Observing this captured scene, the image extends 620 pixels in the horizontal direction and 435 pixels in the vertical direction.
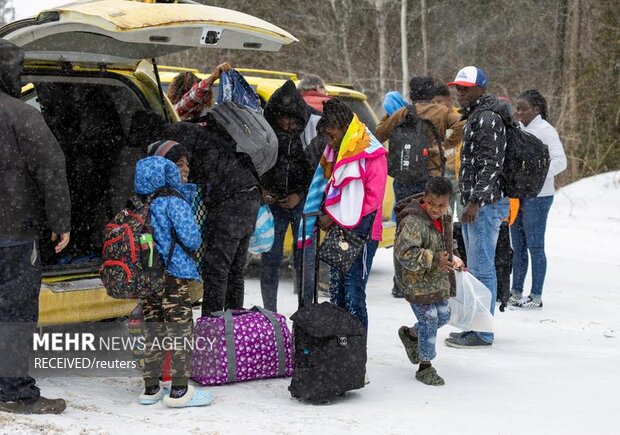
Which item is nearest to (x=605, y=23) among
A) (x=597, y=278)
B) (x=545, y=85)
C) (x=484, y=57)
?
(x=545, y=85)

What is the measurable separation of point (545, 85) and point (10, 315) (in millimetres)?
20872

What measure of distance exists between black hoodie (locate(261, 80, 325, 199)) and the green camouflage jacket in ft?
3.69

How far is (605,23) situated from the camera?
2020 centimetres

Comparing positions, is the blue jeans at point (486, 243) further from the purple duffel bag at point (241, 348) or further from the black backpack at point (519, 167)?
the purple duffel bag at point (241, 348)

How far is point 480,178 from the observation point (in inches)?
259

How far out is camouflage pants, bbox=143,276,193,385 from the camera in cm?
501

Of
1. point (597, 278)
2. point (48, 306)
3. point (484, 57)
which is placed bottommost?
point (597, 278)

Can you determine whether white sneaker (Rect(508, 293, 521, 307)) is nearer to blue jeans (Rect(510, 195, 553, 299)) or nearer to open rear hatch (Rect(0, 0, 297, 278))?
blue jeans (Rect(510, 195, 553, 299))

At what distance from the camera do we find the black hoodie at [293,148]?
Result: 21.5 ft

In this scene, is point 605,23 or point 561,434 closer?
point 561,434

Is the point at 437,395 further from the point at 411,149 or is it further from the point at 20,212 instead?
the point at 411,149

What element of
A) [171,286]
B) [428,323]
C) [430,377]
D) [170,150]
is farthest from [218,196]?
[430,377]

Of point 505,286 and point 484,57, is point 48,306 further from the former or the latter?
point 484,57

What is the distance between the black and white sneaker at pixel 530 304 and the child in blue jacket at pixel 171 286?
4011mm
